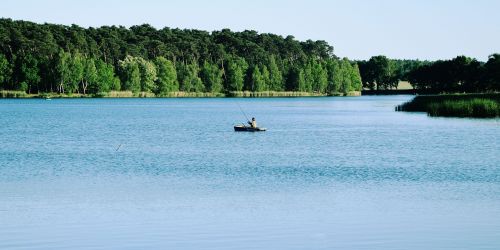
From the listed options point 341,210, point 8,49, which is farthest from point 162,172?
point 8,49

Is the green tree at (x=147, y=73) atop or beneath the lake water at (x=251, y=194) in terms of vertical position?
atop

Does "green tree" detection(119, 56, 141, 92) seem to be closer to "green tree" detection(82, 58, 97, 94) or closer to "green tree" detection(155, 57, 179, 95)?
"green tree" detection(155, 57, 179, 95)

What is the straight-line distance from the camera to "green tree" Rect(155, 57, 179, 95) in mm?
177750

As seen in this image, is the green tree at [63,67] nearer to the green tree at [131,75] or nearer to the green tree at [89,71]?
the green tree at [89,71]

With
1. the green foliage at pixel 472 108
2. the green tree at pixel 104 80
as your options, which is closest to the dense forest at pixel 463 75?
the green foliage at pixel 472 108

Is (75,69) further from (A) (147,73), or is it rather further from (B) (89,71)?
(A) (147,73)

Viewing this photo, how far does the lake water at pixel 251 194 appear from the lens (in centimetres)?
1978

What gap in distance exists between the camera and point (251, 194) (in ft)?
91.2

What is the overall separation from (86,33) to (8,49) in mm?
28864

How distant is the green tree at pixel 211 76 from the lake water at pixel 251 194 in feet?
439

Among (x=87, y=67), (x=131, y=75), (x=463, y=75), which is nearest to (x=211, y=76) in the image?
(x=131, y=75)

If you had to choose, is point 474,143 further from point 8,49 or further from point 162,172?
point 8,49

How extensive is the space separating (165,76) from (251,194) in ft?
499

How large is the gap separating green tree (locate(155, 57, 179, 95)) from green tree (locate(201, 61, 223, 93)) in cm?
949
